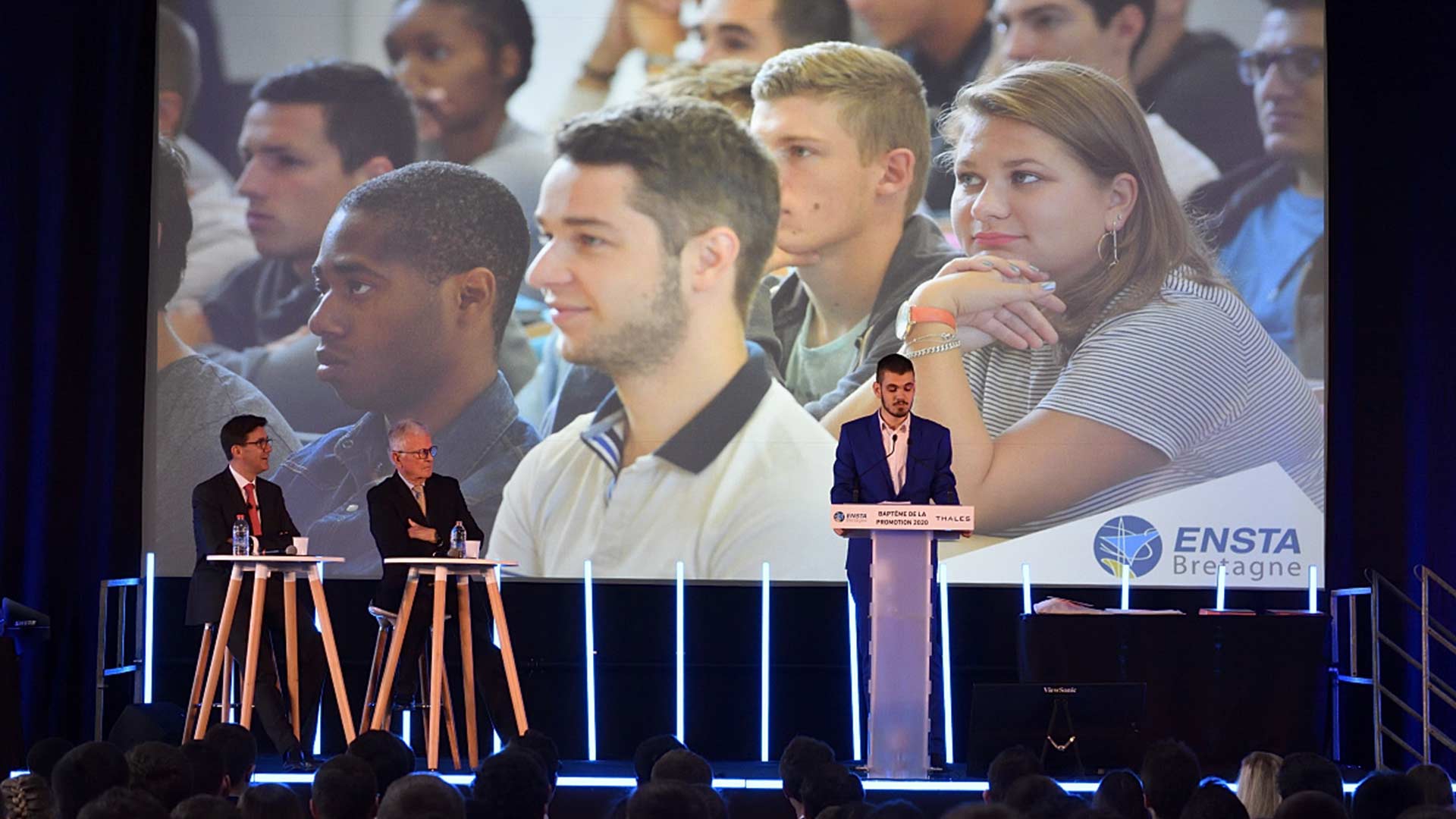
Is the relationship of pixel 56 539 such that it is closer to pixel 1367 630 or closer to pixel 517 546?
pixel 517 546

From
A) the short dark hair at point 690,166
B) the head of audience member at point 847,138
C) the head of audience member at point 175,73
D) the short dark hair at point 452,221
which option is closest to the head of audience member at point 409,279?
the short dark hair at point 452,221

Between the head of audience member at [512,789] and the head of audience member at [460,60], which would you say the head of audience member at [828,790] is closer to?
the head of audience member at [512,789]

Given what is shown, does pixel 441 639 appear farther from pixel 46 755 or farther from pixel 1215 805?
pixel 1215 805

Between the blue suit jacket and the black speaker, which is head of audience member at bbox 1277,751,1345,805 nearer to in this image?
the blue suit jacket

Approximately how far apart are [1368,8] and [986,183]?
2016 mm

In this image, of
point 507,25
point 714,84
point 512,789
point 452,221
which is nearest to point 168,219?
point 452,221

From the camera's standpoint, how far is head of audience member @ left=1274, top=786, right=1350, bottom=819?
3.31m

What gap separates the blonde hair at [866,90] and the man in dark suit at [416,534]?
2684mm

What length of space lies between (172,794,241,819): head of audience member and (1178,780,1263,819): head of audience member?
1.97 m

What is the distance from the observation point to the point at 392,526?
6.39m

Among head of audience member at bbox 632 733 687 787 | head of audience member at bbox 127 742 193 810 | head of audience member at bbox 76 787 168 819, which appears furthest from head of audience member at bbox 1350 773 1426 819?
head of audience member at bbox 127 742 193 810

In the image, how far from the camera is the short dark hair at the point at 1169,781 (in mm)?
4160

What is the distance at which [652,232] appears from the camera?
26.4 feet

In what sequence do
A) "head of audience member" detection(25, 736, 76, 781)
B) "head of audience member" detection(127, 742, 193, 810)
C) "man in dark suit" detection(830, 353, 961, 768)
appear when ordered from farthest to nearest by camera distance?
"man in dark suit" detection(830, 353, 961, 768), "head of audience member" detection(25, 736, 76, 781), "head of audience member" detection(127, 742, 193, 810)
